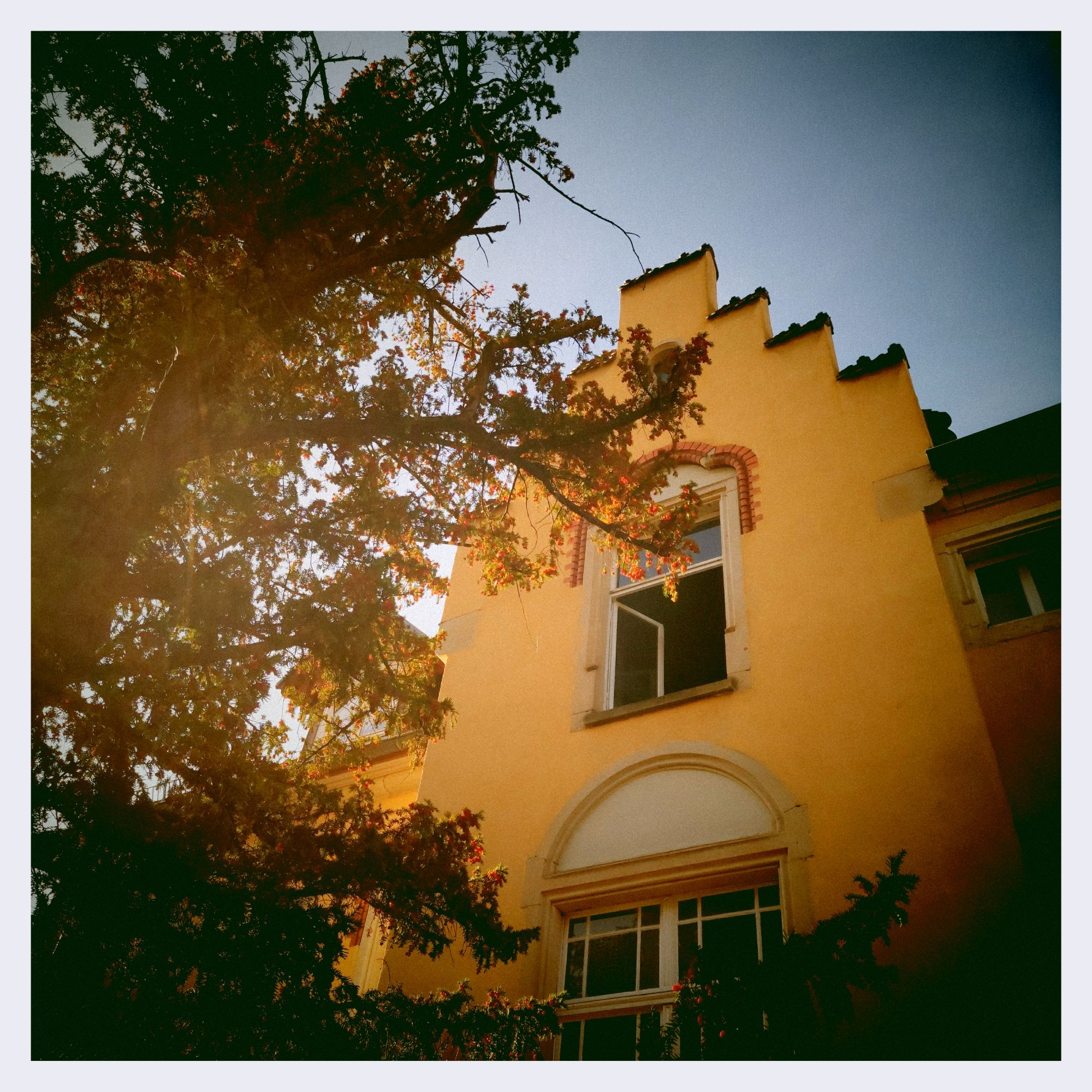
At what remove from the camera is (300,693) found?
5.21 meters

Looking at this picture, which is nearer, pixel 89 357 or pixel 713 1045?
pixel 713 1045

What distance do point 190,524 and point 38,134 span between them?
249 cm

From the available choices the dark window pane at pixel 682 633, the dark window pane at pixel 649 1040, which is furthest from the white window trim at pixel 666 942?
the dark window pane at pixel 682 633

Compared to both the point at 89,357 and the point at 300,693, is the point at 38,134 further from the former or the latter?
the point at 300,693

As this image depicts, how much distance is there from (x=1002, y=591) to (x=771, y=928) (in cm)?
310

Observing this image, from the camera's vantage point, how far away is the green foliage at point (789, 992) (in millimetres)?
3838

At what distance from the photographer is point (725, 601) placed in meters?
7.52

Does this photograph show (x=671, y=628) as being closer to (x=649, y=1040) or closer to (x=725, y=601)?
(x=725, y=601)

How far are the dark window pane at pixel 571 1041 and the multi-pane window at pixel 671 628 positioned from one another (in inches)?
107

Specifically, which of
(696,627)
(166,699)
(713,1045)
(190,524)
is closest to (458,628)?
(696,627)

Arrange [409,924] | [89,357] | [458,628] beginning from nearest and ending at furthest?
1. [409,924]
2. [89,357]
3. [458,628]

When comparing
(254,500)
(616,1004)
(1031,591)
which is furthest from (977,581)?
(254,500)

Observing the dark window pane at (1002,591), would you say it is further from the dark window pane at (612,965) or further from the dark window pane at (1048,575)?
the dark window pane at (612,965)

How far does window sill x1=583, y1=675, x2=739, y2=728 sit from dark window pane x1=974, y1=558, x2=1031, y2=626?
6.58 ft
